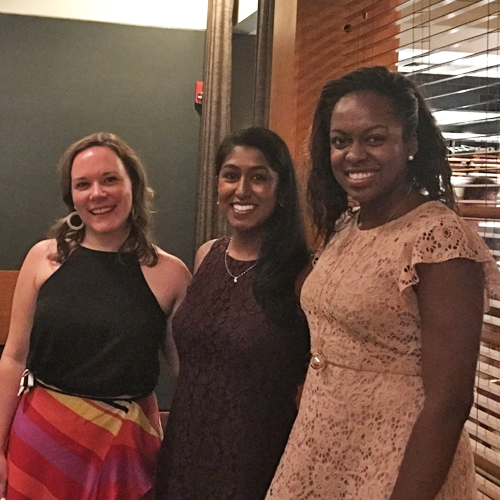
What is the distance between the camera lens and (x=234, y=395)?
155 centimetres

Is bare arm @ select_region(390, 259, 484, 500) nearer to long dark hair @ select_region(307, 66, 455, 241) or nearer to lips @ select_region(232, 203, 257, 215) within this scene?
long dark hair @ select_region(307, 66, 455, 241)

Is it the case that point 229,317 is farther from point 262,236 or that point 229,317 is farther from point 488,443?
point 488,443

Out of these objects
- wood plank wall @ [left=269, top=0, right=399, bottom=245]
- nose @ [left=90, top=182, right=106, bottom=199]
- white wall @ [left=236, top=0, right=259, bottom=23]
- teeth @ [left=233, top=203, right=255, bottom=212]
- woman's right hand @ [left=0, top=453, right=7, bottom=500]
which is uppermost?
white wall @ [left=236, top=0, right=259, bottom=23]

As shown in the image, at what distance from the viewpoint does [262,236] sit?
1.70 metres

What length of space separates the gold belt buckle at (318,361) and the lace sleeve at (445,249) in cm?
25

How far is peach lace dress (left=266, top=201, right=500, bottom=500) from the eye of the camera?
1.06 m

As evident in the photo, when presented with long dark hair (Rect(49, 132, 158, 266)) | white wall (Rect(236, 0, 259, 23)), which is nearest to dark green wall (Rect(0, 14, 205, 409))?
white wall (Rect(236, 0, 259, 23))

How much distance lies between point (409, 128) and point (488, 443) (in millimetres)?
800

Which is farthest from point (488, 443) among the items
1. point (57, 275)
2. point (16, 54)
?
point (16, 54)

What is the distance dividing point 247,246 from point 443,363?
2.60ft

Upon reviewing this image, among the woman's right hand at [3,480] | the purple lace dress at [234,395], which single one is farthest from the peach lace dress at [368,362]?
the woman's right hand at [3,480]

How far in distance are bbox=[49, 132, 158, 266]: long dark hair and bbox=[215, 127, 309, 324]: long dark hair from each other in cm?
30

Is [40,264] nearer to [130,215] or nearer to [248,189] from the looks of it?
[130,215]

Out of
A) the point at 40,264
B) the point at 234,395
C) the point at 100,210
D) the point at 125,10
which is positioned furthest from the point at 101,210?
the point at 125,10
